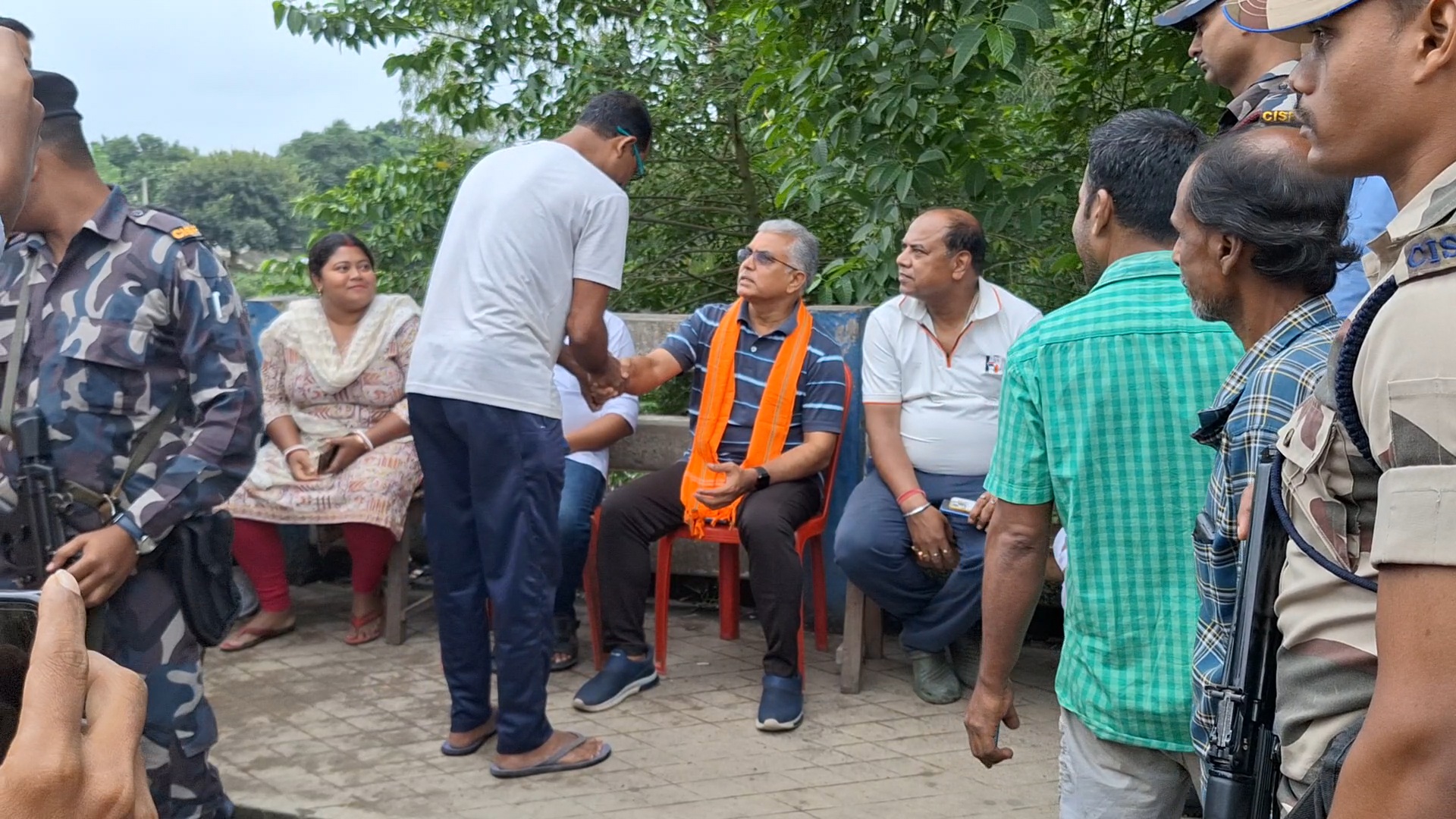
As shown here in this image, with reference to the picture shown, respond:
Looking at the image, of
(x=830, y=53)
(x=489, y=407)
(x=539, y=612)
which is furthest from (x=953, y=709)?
(x=830, y=53)

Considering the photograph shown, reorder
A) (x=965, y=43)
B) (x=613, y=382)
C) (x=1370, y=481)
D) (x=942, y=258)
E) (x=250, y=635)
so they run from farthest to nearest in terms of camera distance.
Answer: (x=250, y=635), (x=942, y=258), (x=613, y=382), (x=965, y=43), (x=1370, y=481)

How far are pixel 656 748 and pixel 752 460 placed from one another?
3.86ft

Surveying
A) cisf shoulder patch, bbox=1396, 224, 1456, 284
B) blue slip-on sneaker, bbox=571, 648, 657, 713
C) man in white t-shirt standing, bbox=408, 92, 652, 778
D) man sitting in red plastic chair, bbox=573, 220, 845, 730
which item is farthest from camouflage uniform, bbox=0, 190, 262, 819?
cisf shoulder patch, bbox=1396, 224, 1456, 284

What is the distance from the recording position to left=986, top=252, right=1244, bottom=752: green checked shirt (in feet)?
7.97

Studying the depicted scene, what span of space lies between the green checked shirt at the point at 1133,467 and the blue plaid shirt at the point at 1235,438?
1.08 feet

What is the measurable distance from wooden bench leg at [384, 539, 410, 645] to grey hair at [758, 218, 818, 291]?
203 cm

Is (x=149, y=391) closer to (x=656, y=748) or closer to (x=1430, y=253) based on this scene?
(x=656, y=748)

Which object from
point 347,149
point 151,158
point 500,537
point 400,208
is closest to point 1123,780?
point 500,537

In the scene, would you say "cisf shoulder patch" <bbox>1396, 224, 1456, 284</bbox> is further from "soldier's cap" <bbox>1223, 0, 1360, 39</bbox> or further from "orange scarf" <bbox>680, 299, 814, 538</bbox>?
"orange scarf" <bbox>680, 299, 814, 538</bbox>

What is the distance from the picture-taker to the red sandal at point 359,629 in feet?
19.2

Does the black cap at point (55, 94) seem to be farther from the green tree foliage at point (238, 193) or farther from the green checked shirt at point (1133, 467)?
the green tree foliage at point (238, 193)

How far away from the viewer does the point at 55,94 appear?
3254mm

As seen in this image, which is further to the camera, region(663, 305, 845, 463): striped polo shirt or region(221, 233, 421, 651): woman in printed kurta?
region(221, 233, 421, 651): woman in printed kurta

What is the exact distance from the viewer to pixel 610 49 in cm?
771
